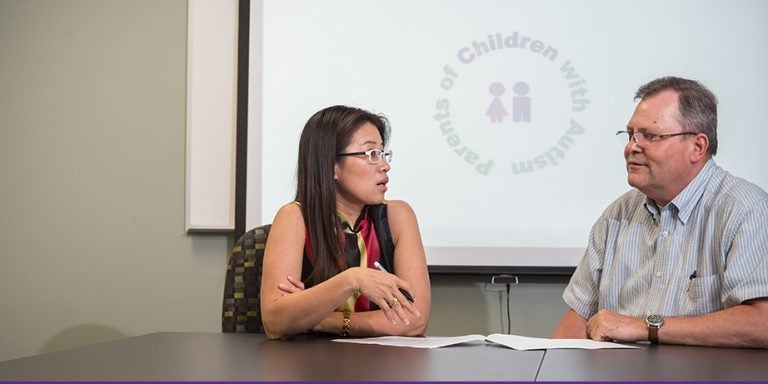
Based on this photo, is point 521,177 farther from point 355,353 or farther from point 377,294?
point 355,353

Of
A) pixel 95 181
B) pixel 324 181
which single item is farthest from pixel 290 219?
pixel 95 181

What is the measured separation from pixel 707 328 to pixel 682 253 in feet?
0.99

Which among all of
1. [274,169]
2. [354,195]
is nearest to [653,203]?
[354,195]

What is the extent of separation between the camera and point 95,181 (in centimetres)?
356

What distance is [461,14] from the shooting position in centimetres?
337

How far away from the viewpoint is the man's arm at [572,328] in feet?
8.03

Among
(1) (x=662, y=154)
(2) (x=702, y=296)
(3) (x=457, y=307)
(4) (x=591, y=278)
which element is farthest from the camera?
(3) (x=457, y=307)

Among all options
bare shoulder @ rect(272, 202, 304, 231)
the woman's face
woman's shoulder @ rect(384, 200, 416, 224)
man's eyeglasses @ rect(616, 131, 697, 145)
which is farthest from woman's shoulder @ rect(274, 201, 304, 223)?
man's eyeglasses @ rect(616, 131, 697, 145)

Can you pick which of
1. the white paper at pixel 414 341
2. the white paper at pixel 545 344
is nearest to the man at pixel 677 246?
the white paper at pixel 545 344

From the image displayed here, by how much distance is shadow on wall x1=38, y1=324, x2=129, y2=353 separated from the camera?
11.6 ft

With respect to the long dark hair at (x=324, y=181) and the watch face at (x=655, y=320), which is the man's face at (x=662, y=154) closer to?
the watch face at (x=655, y=320)

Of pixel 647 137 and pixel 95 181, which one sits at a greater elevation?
pixel 647 137

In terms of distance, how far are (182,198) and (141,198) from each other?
0.55 ft

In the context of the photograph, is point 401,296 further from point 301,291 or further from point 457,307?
point 457,307
